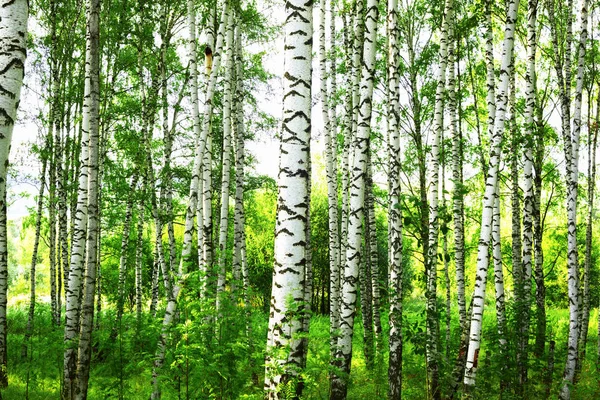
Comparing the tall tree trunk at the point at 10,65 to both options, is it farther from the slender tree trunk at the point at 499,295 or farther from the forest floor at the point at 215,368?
the slender tree trunk at the point at 499,295

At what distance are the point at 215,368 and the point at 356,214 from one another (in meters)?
2.96

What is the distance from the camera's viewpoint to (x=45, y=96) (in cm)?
1459

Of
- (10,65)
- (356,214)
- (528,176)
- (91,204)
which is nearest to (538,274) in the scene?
(528,176)

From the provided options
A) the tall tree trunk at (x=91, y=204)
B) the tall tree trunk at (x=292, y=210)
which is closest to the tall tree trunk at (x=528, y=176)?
the tall tree trunk at (x=292, y=210)

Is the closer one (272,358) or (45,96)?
(272,358)

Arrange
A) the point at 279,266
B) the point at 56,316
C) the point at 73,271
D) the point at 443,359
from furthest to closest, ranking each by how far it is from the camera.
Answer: the point at 56,316
the point at 443,359
the point at 73,271
the point at 279,266

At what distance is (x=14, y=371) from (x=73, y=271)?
7.12 meters

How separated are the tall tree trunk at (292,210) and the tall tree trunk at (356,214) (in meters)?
2.46

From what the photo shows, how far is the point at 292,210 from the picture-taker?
3.67 metres

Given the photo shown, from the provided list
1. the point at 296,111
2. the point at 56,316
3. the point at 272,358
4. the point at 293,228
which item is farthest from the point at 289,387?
the point at 56,316

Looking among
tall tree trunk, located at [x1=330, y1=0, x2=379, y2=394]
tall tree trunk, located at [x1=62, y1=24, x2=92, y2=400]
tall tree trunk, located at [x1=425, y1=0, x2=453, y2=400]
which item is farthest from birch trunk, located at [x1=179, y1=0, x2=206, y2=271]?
tall tree trunk, located at [x1=425, y1=0, x2=453, y2=400]

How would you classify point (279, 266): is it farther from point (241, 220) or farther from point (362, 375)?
point (362, 375)

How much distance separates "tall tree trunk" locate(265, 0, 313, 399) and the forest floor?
181 mm

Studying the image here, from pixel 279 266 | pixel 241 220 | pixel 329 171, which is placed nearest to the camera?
pixel 279 266
